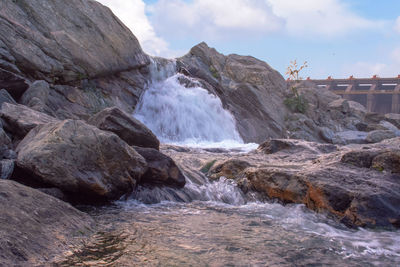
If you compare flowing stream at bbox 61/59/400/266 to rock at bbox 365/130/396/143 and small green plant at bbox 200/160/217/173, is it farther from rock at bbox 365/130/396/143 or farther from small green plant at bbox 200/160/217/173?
rock at bbox 365/130/396/143

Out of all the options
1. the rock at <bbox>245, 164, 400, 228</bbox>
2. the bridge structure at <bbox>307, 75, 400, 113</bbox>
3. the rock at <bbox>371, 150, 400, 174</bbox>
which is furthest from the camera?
the bridge structure at <bbox>307, 75, 400, 113</bbox>

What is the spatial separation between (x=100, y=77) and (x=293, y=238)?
11894 mm

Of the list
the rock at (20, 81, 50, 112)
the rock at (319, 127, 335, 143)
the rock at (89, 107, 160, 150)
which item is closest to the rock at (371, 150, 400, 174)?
the rock at (89, 107, 160, 150)

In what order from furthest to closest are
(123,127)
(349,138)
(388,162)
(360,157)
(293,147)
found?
(349,138)
(293,147)
(123,127)
(360,157)
(388,162)

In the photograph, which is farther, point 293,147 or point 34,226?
point 293,147

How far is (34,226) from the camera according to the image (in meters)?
3.36

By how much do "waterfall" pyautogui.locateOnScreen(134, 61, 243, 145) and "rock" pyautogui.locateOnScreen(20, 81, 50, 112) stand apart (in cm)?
506

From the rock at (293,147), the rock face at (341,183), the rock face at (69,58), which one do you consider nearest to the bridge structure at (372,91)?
the rock face at (69,58)

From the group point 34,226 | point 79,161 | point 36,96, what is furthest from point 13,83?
point 34,226

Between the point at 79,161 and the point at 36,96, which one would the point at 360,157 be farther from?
the point at 36,96

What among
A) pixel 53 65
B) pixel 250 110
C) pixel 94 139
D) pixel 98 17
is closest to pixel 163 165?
pixel 94 139

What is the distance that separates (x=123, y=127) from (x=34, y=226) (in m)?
3.84

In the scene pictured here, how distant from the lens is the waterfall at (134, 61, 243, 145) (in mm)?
15609

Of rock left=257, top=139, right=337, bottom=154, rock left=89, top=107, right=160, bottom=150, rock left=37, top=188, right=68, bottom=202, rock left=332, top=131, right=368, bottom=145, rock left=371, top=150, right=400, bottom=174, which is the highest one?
rock left=89, top=107, right=160, bottom=150
